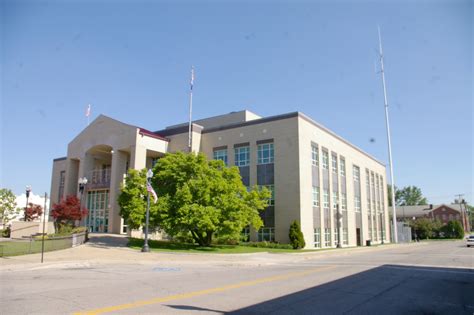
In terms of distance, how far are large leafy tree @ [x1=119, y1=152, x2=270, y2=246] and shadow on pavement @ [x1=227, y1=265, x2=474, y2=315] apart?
14871mm

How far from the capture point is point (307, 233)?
36688mm

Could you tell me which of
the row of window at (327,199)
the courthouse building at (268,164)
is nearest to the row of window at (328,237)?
the courthouse building at (268,164)

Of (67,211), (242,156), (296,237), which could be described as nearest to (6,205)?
(67,211)

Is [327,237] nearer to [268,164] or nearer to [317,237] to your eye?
[317,237]

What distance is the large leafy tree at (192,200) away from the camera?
90.0 feet

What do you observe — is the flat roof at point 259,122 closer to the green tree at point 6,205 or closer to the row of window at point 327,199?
the row of window at point 327,199

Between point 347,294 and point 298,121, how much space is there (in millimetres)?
28262

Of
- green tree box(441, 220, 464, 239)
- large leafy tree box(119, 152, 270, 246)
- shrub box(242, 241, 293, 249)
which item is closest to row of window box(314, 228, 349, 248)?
shrub box(242, 241, 293, 249)

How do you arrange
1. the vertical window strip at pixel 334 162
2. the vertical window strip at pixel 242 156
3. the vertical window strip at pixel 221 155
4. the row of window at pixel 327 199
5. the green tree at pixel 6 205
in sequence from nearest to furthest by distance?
the row of window at pixel 327 199, the vertical window strip at pixel 242 156, the vertical window strip at pixel 221 155, the vertical window strip at pixel 334 162, the green tree at pixel 6 205

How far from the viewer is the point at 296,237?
112 feet

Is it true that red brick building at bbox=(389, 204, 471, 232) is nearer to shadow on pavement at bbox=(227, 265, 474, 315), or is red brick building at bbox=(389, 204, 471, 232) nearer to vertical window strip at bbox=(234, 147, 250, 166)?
vertical window strip at bbox=(234, 147, 250, 166)

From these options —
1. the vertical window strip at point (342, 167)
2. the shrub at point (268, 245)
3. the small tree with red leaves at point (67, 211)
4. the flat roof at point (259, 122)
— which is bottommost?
the shrub at point (268, 245)

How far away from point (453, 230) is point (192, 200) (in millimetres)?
88457

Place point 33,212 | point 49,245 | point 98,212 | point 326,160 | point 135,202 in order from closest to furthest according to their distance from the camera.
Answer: point 49,245 < point 135,202 < point 326,160 < point 98,212 < point 33,212
